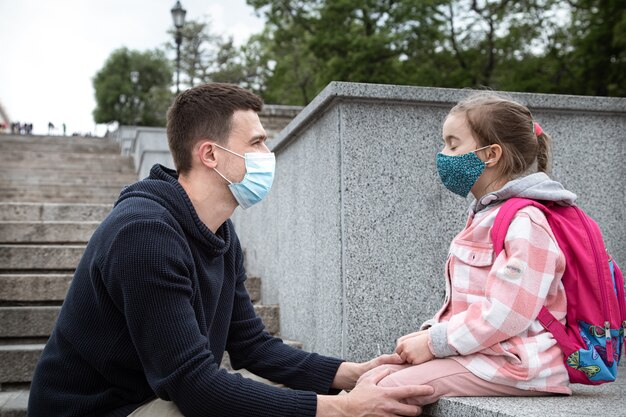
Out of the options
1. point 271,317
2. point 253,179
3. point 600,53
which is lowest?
point 271,317

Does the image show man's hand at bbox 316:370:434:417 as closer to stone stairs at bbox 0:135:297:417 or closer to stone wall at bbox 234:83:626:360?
stone wall at bbox 234:83:626:360

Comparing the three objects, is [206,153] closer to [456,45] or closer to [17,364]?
[17,364]

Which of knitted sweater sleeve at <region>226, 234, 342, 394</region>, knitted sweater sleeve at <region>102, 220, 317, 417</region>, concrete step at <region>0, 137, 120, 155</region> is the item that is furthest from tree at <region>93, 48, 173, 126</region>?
knitted sweater sleeve at <region>102, 220, 317, 417</region>

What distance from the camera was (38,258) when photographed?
5746 mm

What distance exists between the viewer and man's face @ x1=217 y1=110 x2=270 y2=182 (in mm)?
2857

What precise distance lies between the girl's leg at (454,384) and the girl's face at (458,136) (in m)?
0.82

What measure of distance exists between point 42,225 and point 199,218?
430 cm

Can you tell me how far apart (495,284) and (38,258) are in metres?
4.48

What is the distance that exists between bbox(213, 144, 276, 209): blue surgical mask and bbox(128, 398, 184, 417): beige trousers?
0.89m

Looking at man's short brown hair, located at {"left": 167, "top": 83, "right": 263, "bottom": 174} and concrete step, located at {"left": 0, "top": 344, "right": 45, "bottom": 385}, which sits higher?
man's short brown hair, located at {"left": 167, "top": 83, "right": 263, "bottom": 174}

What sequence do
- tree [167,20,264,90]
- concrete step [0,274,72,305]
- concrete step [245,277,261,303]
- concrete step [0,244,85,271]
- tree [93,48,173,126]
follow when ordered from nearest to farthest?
concrete step [0,274,72,305] < concrete step [0,244,85,271] < concrete step [245,277,261,303] < tree [167,20,264,90] < tree [93,48,173,126]

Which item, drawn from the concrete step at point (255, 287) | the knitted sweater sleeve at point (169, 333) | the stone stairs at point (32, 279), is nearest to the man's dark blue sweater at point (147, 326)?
the knitted sweater sleeve at point (169, 333)

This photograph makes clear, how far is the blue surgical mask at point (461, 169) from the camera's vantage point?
2.68 m

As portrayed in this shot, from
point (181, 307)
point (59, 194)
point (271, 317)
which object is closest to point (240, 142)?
point (181, 307)
